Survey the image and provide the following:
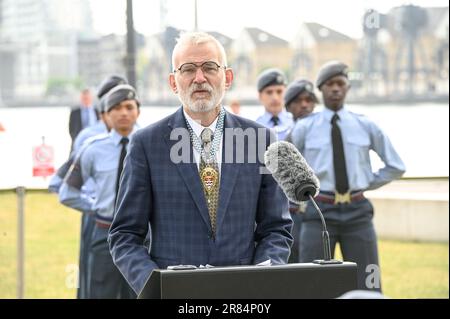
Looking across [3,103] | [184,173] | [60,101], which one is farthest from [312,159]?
[60,101]

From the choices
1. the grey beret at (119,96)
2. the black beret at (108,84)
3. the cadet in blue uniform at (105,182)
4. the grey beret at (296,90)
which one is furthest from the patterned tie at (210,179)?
the black beret at (108,84)

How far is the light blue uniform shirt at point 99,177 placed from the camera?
8.83 metres

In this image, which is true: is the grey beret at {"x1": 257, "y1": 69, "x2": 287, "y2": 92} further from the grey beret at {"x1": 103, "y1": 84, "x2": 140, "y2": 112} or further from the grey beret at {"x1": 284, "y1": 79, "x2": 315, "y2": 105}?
the grey beret at {"x1": 103, "y1": 84, "x2": 140, "y2": 112}

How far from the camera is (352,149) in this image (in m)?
9.03

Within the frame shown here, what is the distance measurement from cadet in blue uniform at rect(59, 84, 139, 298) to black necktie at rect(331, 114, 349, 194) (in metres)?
1.37

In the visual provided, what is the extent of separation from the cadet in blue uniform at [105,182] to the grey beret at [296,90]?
5.35 ft

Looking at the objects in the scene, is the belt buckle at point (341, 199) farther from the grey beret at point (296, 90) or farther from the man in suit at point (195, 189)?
the man in suit at point (195, 189)

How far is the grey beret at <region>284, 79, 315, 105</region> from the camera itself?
10.4 meters

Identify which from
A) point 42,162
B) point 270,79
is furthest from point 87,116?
point 270,79

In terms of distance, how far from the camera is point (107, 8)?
51.2ft

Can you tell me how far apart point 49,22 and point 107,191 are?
970 centimetres

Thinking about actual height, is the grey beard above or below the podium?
above

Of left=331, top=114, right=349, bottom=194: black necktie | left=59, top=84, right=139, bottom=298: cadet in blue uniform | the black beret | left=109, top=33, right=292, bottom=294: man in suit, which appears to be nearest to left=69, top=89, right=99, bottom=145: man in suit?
the black beret

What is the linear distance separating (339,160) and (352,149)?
117mm
